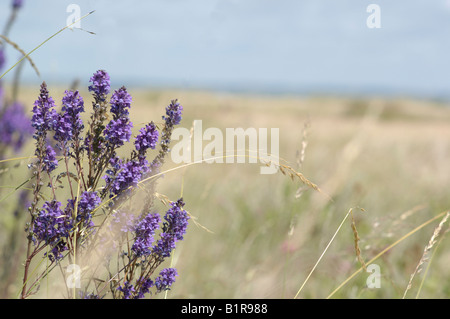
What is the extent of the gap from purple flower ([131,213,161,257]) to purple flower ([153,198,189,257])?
0.13 ft

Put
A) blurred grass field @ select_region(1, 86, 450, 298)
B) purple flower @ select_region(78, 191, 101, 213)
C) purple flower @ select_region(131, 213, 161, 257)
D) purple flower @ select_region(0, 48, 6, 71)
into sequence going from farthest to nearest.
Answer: purple flower @ select_region(0, 48, 6, 71)
blurred grass field @ select_region(1, 86, 450, 298)
purple flower @ select_region(131, 213, 161, 257)
purple flower @ select_region(78, 191, 101, 213)

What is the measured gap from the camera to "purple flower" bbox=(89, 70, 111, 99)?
1509 millimetres

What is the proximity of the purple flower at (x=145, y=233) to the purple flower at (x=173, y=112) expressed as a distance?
328 mm

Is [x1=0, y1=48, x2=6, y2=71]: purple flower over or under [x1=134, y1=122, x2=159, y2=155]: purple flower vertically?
over

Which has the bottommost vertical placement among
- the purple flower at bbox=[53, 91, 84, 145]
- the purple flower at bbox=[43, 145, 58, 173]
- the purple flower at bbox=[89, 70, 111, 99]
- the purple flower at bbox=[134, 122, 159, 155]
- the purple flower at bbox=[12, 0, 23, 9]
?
the purple flower at bbox=[43, 145, 58, 173]

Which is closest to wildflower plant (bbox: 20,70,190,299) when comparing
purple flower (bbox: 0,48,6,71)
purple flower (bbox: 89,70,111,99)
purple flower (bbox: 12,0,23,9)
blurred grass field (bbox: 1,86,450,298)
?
purple flower (bbox: 89,70,111,99)

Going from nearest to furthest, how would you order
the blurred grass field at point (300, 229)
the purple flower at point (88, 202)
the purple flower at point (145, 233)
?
1. the purple flower at point (88, 202)
2. the purple flower at point (145, 233)
3. the blurred grass field at point (300, 229)

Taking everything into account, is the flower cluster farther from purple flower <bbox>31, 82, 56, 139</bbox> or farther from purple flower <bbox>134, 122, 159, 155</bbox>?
purple flower <bbox>31, 82, 56, 139</bbox>

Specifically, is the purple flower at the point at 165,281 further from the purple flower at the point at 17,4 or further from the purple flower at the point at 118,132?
the purple flower at the point at 17,4

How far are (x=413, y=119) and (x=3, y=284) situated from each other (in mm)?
28416

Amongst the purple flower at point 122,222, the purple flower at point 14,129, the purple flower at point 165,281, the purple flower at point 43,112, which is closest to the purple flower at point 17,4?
the purple flower at point 14,129

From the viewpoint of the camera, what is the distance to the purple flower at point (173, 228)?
5.12ft
